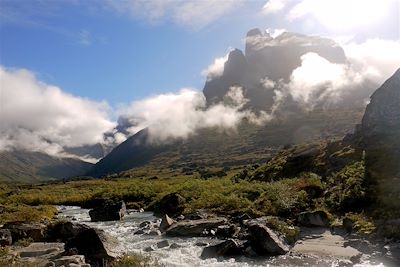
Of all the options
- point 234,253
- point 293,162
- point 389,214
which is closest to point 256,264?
point 234,253

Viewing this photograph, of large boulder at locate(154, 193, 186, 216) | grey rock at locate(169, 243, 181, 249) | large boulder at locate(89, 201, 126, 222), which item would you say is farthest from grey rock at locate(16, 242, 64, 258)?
large boulder at locate(154, 193, 186, 216)

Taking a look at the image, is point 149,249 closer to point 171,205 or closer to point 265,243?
point 265,243

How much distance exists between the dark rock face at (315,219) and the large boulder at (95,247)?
20644 mm

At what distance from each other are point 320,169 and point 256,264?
154 feet

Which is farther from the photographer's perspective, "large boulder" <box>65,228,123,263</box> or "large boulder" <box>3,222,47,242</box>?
"large boulder" <box>3,222,47,242</box>

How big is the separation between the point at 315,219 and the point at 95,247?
77.2 ft

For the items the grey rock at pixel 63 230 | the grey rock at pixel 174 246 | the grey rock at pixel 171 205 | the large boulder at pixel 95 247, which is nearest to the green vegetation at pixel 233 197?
the grey rock at pixel 171 205

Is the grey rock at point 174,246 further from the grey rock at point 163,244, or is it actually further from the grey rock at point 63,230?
the grey rock at point 63,230

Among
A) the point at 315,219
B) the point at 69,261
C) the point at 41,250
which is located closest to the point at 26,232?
the point at 41,250

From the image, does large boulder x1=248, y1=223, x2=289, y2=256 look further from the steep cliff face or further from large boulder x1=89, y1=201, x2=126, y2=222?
large boulder x1=89, y1=201, x2=126, y2=222

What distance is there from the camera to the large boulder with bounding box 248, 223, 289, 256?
35969 millimetres

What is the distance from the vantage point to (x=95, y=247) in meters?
33.9

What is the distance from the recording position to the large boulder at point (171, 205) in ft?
229

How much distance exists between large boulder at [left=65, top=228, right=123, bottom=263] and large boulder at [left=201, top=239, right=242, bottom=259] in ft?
23.3
